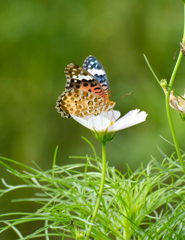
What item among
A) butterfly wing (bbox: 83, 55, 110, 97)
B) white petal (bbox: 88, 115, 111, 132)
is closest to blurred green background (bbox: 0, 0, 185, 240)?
butterfly wing (bbox: 83, 55, 110, 97)

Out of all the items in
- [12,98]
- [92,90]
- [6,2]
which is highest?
[6,2]

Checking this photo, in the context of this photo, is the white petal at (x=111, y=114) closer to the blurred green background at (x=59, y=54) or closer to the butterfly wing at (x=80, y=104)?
the butterfly wing at (x=80, y=104)

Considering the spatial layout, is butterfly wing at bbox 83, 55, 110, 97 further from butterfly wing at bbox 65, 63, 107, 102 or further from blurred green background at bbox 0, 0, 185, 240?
blurred green background at bbox 0, 0, 185, 240

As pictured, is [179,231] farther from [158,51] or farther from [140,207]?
[158,51]

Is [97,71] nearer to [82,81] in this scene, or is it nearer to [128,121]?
[82,81]

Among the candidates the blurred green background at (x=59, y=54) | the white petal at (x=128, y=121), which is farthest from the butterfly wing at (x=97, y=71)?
the blurred green background at (x=59, y=54)

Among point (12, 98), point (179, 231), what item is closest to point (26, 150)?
point (12, 98)
